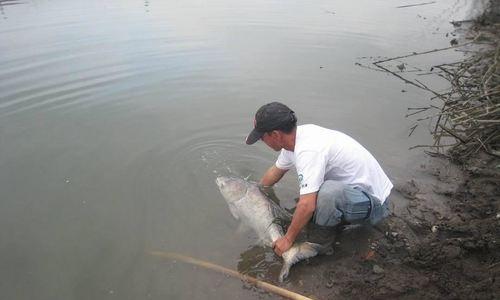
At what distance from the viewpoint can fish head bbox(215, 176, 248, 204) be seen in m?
4.72

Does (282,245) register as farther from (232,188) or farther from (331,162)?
(232,188)

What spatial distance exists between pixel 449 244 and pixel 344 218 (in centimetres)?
102

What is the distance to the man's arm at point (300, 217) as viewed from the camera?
3.59 meters

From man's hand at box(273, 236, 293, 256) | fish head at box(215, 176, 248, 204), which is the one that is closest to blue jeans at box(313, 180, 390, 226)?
man's hand at box(273, 236, 293, 256)

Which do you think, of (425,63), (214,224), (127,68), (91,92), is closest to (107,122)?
(91,92)

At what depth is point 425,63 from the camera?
31.7 feet

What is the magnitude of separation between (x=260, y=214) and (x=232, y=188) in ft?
2.04

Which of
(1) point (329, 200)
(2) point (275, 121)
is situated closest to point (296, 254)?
(1) point (329, 200)

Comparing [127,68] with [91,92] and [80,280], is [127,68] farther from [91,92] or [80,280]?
[80,280]

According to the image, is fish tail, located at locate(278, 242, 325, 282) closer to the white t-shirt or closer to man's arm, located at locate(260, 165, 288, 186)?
the white t-shirt

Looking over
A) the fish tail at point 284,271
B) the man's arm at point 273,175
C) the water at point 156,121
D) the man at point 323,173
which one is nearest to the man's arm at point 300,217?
the man at point 323,173

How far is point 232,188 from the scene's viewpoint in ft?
15.9

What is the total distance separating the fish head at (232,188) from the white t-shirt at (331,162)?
795 mm

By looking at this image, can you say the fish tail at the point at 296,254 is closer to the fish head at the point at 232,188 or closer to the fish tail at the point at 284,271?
the fish tail at the point at 284,271
